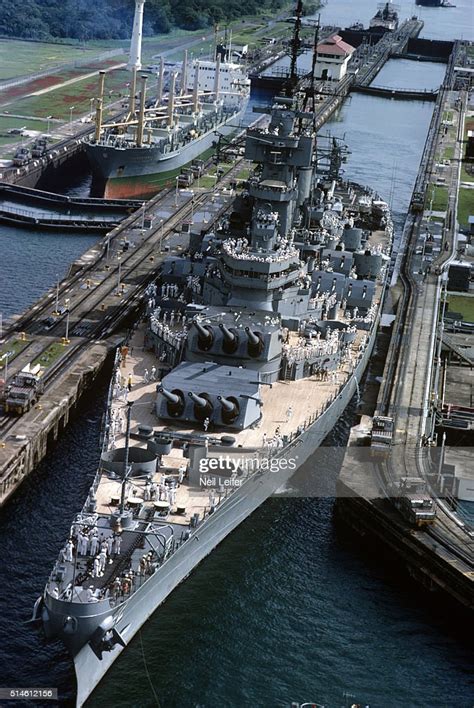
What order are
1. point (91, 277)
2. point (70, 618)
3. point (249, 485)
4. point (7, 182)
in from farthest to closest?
point (7, 182), point (91, 277), point (249, 485), point (70, 618)

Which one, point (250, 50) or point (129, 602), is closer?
point (129, 602)

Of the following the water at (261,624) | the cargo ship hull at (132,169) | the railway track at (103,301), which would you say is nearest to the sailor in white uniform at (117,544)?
Result: the water at (261,624)

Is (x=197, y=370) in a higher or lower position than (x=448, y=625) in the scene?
higher

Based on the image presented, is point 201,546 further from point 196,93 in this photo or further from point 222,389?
point 196,93

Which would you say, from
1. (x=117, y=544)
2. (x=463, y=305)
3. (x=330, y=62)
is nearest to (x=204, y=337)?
(x=117, y=544)

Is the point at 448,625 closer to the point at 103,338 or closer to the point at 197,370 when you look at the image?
the point at 197,370

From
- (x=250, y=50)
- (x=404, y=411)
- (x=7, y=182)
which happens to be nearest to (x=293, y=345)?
(x=404, y=411)

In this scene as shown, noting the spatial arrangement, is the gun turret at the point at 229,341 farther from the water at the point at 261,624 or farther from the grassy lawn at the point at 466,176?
the grassy lawn at the point at 466,176
